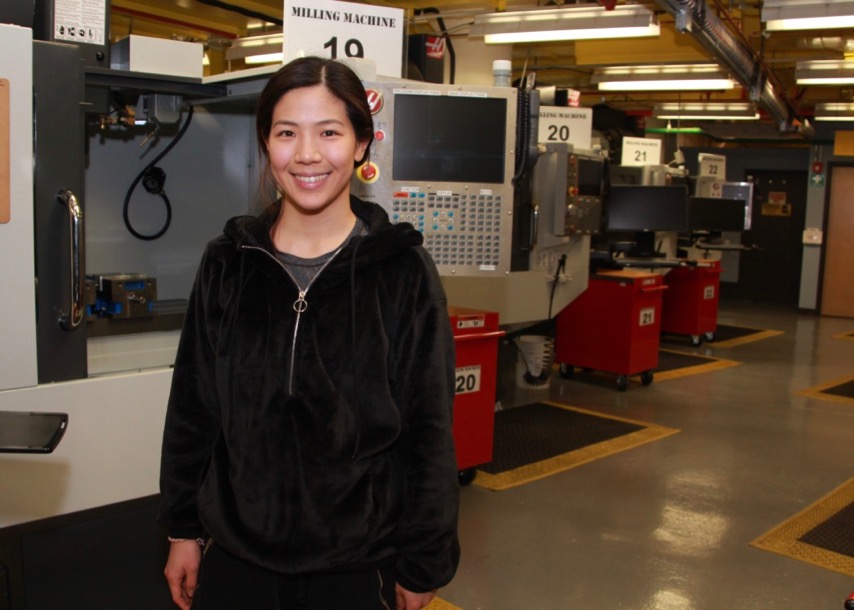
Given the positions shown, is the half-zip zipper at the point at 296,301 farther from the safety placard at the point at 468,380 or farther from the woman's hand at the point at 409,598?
the safety placard at the point at 468,380

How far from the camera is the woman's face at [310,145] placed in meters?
1.29

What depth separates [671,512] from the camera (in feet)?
12.0

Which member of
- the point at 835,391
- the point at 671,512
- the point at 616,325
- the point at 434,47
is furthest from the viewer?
the point at 835,391

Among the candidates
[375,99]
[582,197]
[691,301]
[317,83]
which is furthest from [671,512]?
[691,301]

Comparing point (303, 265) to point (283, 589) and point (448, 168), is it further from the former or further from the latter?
point (448, 168)

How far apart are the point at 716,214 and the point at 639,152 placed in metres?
0.91

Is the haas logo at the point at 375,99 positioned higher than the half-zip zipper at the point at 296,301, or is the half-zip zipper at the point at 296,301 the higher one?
the haas logo at the point at 375,99

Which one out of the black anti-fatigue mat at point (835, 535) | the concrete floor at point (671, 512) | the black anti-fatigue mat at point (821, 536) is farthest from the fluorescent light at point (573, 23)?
the black anti-fatigue mat at point (835, 535)

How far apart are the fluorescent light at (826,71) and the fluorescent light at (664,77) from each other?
626 mm

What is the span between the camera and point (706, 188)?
8.30 m

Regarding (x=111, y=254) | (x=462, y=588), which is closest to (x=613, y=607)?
(x=462, y=588)

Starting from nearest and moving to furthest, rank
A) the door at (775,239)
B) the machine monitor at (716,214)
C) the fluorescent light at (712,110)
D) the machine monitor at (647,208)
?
the machine monitor at (647,208)
the machine monitor at (716,214)
the fluorescent light at (712,110)
the door at (775,239)

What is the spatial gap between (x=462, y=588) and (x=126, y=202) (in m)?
1.72

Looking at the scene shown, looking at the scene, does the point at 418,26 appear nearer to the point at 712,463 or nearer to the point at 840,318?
the point at 712,463
